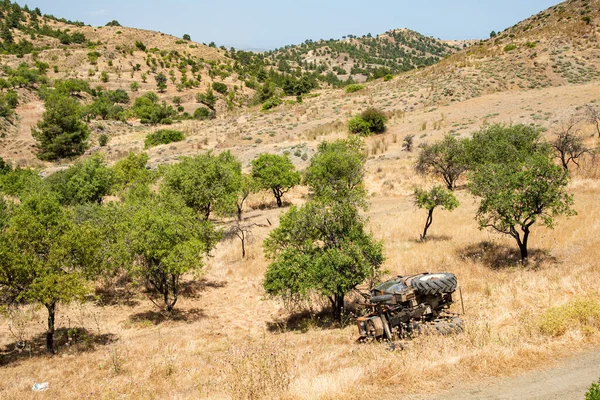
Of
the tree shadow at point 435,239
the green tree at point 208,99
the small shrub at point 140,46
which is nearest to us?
the tree shadow at point 435,239

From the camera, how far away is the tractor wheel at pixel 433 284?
41.1 ft

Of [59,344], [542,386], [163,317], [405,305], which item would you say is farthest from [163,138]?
[542,386]

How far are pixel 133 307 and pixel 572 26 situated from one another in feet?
291

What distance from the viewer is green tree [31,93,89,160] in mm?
66938

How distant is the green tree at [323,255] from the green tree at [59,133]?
206 feet

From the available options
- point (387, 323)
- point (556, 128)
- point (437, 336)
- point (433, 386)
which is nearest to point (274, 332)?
point (387, 323)

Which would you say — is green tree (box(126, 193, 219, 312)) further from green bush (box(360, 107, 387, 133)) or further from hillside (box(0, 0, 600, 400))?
green bush (box(360, 107, 387, 133))

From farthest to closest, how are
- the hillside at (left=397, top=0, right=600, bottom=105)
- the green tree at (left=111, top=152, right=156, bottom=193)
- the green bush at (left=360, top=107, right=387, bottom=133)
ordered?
the hillside at (left=397, top=0, right=600, bottom=105) → the green bush at (left=360, top=107, right=387, bottom=133) → the green tree at (left=111, top=152, right=156, bottom=193)

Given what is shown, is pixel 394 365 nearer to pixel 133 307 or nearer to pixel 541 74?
pixel 133 307

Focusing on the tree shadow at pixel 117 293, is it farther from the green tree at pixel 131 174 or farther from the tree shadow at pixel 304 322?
the green tree at pixel 131 174

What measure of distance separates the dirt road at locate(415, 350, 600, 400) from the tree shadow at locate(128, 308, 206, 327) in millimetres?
15109

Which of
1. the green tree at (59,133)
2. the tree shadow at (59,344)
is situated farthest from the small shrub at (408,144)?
the green tree at (59,133)

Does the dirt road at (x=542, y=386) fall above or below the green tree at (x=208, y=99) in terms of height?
below

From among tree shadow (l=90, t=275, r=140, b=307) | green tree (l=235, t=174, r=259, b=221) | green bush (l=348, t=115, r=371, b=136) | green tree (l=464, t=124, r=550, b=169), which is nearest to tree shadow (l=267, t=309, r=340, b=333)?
tree shadow (l=90, t=275, r=140, b=307)
